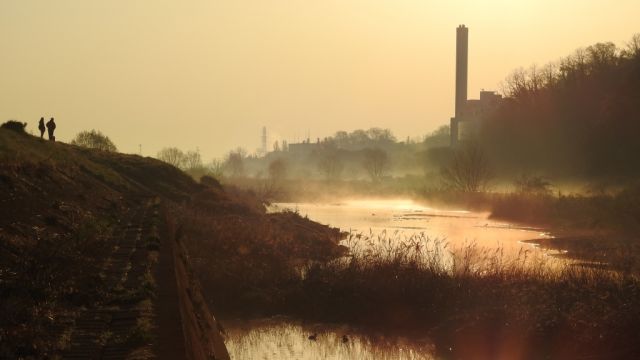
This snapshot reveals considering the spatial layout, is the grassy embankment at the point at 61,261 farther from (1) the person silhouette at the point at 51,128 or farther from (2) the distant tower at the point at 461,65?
(2) the distant tower at the point at 461,65

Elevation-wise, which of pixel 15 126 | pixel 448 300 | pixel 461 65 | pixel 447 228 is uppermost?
pixel 461 65

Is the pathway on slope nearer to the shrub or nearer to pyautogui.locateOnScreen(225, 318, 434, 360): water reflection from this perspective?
pyautogui.locateOnScreen(225, 318, 434, 360): water reflection

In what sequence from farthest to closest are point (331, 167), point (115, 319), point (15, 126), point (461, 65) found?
point (331, 167) < point (461, 65) < point (15, 126) < point (115, 319)

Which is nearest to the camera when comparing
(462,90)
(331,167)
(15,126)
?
(15,126)

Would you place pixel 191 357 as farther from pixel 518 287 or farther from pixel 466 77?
pixel 466 77

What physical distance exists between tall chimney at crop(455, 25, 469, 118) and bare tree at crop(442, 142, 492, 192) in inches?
1876

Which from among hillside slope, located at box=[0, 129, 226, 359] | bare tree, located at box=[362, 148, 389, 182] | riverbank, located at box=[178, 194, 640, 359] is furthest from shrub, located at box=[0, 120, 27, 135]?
bare tree, located at box=[362, 148, 389, 182]

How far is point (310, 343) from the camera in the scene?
62.9 feet

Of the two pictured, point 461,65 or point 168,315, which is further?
point 461,65

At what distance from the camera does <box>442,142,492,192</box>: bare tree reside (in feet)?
A: 272

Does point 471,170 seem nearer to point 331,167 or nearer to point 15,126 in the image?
point 15,126

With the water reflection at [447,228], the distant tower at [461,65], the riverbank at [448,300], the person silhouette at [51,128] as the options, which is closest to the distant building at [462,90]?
the distant tower at [461,65]

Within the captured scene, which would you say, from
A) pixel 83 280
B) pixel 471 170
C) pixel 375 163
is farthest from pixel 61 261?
pixel 375 163

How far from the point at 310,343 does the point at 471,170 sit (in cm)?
6699
